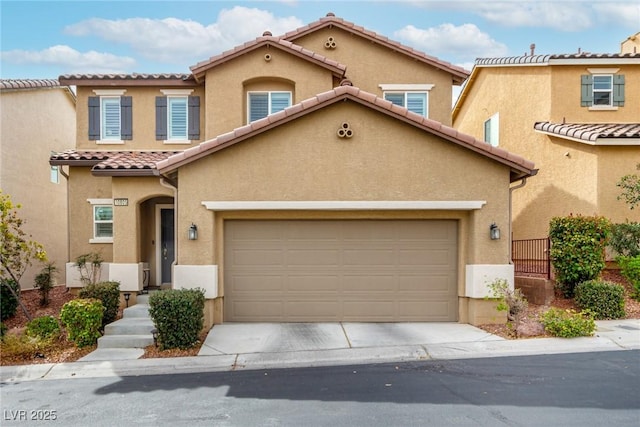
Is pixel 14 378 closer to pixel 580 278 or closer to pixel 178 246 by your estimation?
pixel 178 246

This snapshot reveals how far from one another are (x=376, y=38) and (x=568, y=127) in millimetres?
6797

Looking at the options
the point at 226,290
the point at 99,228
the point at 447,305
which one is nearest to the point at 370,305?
the point at 447,305

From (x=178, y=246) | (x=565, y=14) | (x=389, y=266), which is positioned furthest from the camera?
(x=565, y=14)

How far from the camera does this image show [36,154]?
16844 millimetres

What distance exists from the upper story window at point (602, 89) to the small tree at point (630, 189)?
3402mm

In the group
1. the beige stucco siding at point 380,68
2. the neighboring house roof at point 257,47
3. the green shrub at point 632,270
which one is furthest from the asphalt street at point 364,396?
the beige stucco siding at point 380,68

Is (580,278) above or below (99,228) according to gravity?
below

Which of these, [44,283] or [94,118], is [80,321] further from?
[94,118]

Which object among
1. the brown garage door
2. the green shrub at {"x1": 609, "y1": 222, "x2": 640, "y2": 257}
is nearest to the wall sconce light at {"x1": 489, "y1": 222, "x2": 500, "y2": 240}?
the brown garage door

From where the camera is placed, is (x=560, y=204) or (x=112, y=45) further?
(x=112, y=45)

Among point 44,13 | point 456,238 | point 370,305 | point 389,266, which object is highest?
point 44,13

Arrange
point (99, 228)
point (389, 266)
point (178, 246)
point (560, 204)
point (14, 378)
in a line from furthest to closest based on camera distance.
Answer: point (560, 204), point (99, 228), point (389, 266), point (178, 246), point (14, 378)

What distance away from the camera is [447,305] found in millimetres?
10555

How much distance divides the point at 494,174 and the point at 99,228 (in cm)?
1098
